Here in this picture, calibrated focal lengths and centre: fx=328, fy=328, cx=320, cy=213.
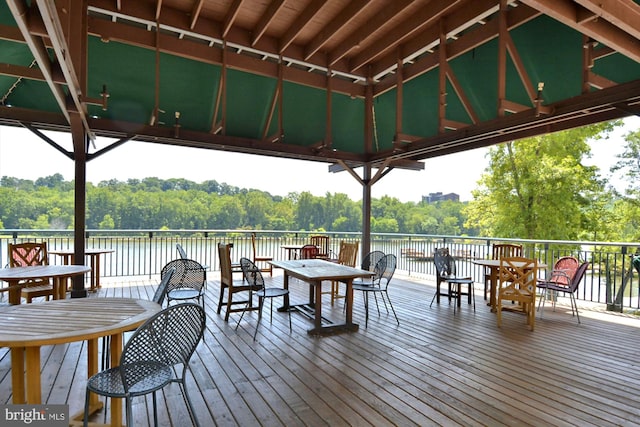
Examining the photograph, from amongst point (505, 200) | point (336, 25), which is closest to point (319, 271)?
point (336, 25)

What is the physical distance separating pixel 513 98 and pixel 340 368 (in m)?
4.99

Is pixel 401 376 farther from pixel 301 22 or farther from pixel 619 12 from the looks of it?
pixel 301 22

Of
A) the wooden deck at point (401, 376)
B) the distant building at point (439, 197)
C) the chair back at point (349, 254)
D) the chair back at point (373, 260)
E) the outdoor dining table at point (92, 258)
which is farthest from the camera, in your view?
the distant building at point (439, 197)

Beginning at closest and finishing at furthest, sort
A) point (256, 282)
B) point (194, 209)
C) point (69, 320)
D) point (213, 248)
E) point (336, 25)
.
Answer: point (69, 320) < point (256, 282) < point (336, 25) < point (213, 248) < point (194, 209)

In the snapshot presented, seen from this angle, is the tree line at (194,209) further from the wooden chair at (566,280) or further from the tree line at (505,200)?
the wooden chair at (566,280)

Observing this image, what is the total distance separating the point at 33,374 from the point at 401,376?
2.58 metres

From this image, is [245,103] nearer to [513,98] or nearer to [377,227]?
[513,98]

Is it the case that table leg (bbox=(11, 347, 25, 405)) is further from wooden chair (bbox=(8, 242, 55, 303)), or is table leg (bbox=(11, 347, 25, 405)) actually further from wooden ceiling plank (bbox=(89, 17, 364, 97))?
wooden ceiling plank (bbox=(89, 17, 364, 97))

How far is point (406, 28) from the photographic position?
5.40 m

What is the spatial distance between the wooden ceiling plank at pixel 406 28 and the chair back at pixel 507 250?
4.10 m

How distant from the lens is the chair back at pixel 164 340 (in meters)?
1.73

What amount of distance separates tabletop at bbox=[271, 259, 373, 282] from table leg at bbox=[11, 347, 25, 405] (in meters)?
2.56

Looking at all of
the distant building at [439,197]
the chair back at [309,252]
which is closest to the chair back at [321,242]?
the chair back at [309,252]

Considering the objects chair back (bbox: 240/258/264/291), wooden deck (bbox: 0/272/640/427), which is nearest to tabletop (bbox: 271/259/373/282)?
chair back (bbox: 240/258/264/291)
